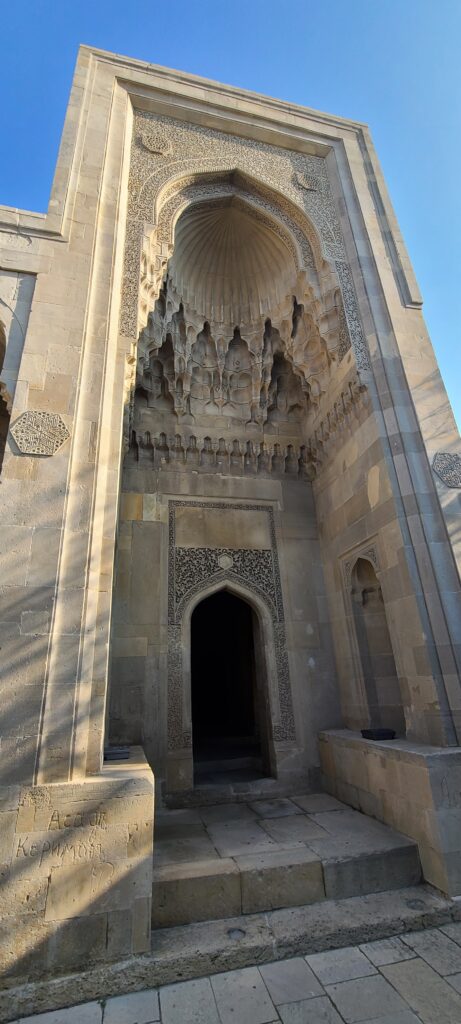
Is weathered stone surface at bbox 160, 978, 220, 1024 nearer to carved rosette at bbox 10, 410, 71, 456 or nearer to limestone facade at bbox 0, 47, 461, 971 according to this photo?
limestone facade at bbox 0, 47, 461, 971

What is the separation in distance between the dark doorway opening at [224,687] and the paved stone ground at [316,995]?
3667 millimetres

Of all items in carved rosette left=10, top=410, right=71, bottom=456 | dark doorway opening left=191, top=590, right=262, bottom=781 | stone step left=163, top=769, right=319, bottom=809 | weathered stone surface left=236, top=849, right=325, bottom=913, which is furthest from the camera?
dark doorway opening left=191, top=590, right=262, bottom=781

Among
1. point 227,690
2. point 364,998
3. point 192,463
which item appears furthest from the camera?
point 227,690

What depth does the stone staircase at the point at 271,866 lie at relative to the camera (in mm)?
2992

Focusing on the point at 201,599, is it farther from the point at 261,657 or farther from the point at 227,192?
the point at 227,192

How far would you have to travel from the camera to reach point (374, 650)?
207 inches

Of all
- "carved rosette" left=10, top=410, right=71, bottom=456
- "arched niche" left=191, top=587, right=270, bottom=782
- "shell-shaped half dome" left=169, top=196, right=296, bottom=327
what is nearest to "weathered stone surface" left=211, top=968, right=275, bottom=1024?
"arched niche" left=191, top=587, right=270, bottom=782

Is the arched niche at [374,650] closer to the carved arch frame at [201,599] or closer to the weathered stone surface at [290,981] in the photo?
the carved arch frame at [201,599]

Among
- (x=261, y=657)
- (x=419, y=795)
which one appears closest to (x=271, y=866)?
(x=419, y=795)

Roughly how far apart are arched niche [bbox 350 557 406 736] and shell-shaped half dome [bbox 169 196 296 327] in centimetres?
403

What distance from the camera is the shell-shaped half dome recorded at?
6.50 m

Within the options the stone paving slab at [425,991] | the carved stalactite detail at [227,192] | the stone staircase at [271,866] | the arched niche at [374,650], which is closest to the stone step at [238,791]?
the stone staircase at [271,866]

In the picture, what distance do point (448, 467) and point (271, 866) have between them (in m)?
3.55

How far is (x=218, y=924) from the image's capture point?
115 inches
